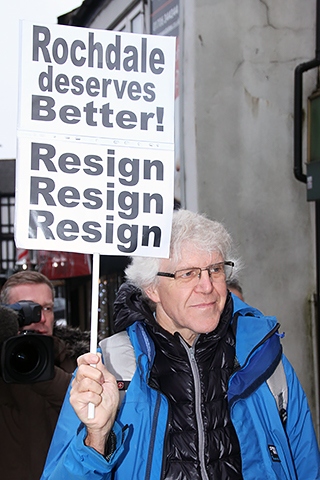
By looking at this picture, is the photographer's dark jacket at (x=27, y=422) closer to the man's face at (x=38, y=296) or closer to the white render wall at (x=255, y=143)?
the man's face at (x=38, y=296)

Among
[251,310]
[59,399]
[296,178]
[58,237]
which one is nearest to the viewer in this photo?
[58,237]

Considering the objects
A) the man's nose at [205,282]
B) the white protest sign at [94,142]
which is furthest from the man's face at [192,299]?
the white protest sign at [94,142]

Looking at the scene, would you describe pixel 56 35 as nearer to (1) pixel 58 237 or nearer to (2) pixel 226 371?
(1) pixel 58 237

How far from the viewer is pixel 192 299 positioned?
7.57 feet

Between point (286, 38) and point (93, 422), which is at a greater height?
point (286, 38)

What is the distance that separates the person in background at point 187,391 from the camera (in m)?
1.99

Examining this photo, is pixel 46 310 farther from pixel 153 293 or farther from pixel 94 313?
pixel 94 313

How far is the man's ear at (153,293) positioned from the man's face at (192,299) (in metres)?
0.04

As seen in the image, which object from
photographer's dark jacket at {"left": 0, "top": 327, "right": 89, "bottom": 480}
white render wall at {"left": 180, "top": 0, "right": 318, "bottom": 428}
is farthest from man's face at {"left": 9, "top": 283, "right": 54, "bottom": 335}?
white render wall at {"left": 180, "top": 0, "right": 318, "bottom": 428}

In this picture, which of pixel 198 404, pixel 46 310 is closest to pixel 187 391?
pixel 198 404

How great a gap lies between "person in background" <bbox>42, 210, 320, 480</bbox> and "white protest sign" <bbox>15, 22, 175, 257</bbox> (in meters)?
0.23

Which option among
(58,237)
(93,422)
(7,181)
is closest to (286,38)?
(58,237)

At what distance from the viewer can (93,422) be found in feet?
6.31

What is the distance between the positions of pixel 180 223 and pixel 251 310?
1.41 feet
